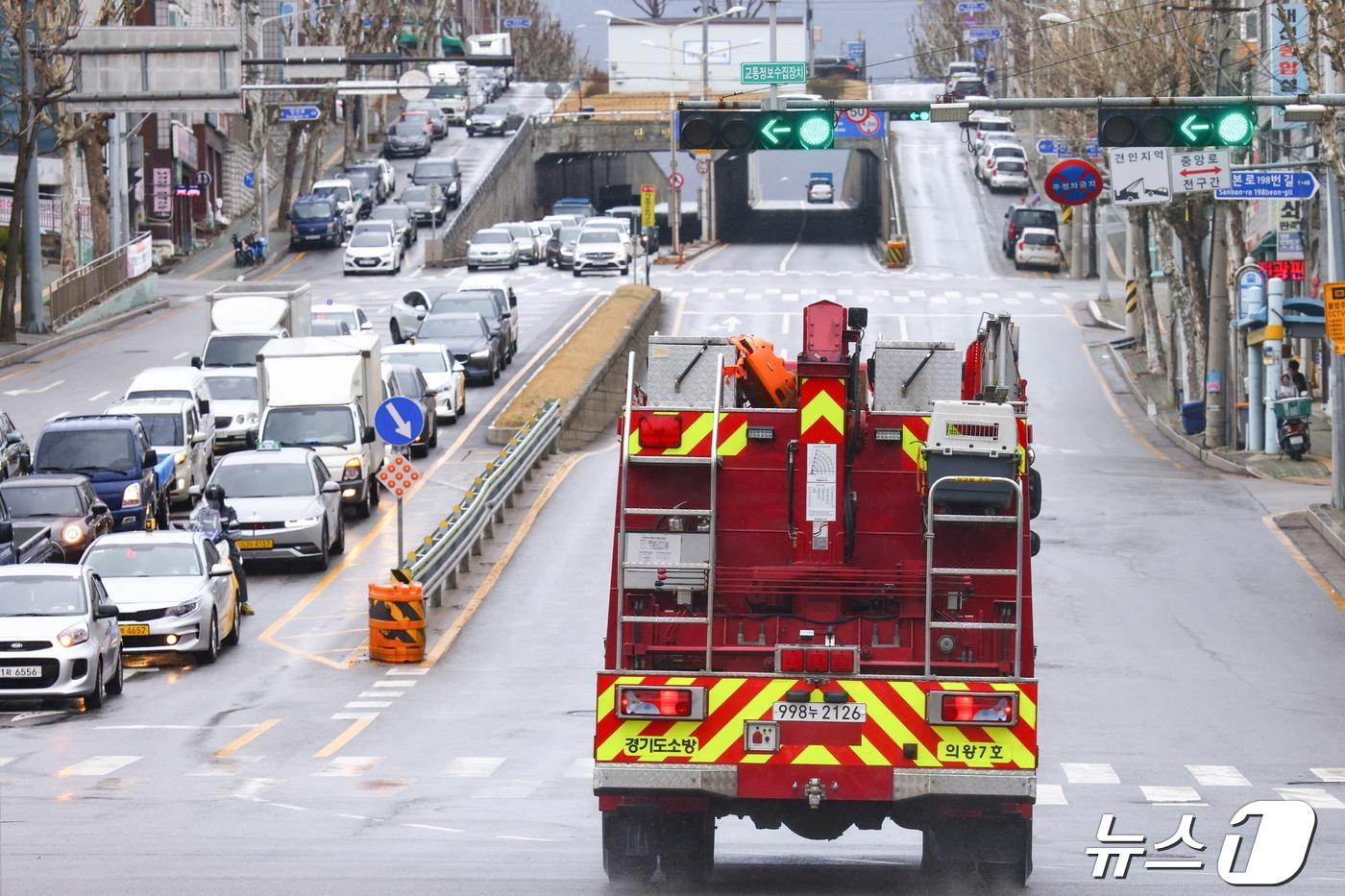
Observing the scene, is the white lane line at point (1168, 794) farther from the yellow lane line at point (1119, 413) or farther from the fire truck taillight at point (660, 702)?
the yellow lane line at point (1119, 413)

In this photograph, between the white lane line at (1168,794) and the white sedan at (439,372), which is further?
the white sedan at (439,372)

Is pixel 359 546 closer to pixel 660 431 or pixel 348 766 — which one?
pixel 348 766

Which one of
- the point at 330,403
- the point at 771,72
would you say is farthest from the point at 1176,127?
the point at 771,72

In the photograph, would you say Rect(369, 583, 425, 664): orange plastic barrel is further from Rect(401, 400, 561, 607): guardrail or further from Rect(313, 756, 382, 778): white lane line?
Rect(313, 756, 382, 778): white lane line

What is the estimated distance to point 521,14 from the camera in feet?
633

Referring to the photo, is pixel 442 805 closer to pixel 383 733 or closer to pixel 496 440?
pixel 383 733

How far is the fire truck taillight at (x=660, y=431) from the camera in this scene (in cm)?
1224

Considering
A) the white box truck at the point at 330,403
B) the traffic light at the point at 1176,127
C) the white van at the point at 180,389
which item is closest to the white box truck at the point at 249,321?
the white van at the point at 180,389

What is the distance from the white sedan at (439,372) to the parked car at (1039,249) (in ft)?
125

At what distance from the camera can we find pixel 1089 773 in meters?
18.3

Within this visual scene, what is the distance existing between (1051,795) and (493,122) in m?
98.2

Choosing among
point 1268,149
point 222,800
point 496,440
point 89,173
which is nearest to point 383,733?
point 222,800

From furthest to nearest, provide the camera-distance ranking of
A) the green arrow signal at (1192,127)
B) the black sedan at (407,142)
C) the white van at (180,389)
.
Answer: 1. the black sedan at (407,142)
2. the white van at (180,389)
3. the green arrow signal at (1192,127)

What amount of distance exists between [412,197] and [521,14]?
110 metres
